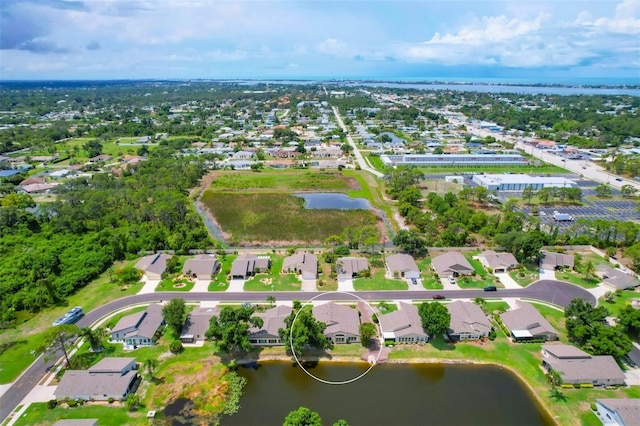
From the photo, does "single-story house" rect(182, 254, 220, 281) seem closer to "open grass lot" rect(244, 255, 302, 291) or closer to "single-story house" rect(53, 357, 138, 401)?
"open grass lot" rect(244, 255, 302, 291)

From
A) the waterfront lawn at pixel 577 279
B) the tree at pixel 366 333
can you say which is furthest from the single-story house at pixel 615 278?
the tree at pixel 366 333

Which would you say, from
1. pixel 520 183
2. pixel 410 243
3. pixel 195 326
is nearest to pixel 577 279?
pixel 410 243

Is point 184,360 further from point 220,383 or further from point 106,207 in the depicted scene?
point 106,207

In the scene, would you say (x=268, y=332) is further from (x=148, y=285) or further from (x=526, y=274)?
(x=526, y=274)

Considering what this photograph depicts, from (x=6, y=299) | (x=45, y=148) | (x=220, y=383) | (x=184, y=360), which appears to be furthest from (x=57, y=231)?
(x=45, y=148)

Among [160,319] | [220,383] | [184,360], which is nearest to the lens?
[220,383]
